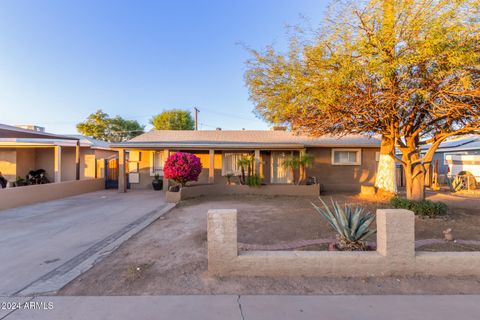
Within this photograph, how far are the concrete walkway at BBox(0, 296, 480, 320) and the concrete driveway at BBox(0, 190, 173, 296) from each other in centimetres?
56

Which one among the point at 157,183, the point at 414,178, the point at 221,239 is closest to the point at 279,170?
the point at 414,178

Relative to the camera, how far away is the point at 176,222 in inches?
240

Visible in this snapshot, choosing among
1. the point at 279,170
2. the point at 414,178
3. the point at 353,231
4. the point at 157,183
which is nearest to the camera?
the point at 353,231

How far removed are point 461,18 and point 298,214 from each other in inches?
239

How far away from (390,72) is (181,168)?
25.3ft

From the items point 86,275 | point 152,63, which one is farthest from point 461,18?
point 152,63

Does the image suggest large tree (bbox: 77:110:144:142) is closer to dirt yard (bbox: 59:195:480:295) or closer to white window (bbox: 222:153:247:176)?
Result: white window (bbox: 222:153:247:176)

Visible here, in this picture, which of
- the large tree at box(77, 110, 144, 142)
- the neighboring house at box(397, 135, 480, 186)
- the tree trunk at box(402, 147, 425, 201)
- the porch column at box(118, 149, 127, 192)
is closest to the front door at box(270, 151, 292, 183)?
the tree trunk at box(402, 147, 425, 201)

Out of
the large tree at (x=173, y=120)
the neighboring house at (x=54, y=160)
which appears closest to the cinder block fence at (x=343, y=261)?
the neighboring house at (x=54, y=160)

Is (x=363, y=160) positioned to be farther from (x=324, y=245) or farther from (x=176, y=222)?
(x=176, y=222)

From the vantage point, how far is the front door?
1276 cm

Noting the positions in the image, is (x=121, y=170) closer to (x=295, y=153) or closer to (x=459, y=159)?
(x=295, y=153)

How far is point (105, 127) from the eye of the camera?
108 ft

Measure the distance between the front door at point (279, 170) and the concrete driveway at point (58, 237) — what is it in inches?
262
